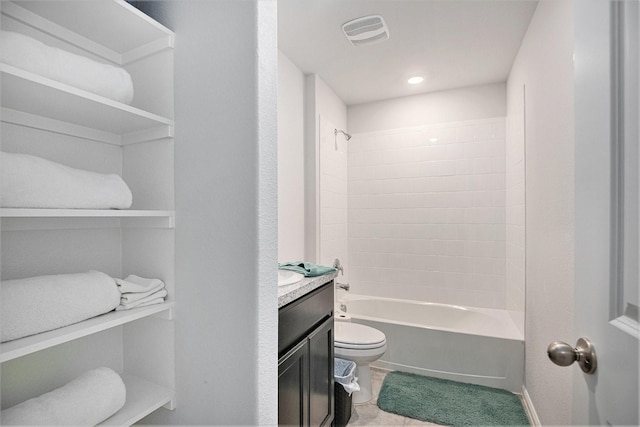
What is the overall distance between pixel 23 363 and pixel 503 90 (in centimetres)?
356

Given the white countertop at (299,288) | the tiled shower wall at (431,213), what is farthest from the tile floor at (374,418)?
the tiled shower wall at (431,213)

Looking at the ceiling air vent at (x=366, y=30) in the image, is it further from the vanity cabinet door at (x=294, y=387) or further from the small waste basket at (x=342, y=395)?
the small waste basket at (x=342, y=395)

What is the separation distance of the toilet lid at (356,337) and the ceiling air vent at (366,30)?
6.65 ft

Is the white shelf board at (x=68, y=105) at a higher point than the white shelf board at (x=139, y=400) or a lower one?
higher

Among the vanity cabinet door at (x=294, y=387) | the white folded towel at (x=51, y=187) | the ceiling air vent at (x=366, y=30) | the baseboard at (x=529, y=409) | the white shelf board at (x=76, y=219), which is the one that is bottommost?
the baseboard at (x=529, y=409)

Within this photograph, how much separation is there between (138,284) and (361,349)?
4.92ft

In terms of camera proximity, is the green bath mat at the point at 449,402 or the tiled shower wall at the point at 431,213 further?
the tiled shower wall at the point at 431,213

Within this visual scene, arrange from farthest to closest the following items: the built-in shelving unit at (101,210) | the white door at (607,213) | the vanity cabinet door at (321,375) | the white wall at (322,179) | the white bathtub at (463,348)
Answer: the white wall at (322,179) → the white bathtub at (463,348) → the vanity cabinet door at (321,375) → the built-in shelving unit at (101,210) → the white door at (607,213)

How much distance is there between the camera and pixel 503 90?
2938mm

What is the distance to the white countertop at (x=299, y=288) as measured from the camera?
1230 mm

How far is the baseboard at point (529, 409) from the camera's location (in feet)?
6.34

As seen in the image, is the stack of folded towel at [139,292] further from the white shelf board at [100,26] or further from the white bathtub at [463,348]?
the white bathtub at [463,348]

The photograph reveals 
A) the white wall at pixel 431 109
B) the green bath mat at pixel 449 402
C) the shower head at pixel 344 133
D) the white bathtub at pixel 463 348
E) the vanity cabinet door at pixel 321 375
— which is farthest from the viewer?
the shower head at pixel 344 133

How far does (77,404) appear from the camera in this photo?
0.85 m
